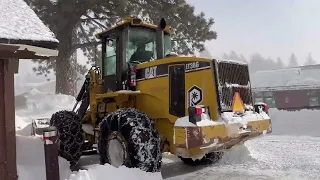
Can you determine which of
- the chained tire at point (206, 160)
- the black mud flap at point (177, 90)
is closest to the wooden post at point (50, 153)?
the black mud flap at point (177, 90)

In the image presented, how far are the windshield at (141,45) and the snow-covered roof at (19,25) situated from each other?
2.05 meters

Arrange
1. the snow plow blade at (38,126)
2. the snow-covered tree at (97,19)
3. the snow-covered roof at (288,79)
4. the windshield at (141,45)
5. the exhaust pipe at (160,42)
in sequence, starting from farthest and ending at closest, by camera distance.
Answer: the snow-covered roof at (288,79) → the snow-covered tree at (97,19) → the snow plow blade at (38,126) → the windshield at (141,45) → the exhaust pipe at (160,42)

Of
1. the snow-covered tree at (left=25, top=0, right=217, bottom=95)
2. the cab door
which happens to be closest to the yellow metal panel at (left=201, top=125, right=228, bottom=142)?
the cab door

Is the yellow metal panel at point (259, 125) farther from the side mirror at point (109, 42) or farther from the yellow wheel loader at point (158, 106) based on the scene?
the side mirror at point (109, 42)

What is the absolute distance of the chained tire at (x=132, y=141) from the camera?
561 centimetres

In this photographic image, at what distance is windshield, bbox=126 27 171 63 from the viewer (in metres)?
7.11

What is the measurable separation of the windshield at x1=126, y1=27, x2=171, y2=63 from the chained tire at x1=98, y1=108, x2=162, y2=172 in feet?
5.03

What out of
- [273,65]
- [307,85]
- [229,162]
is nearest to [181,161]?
[229,162]

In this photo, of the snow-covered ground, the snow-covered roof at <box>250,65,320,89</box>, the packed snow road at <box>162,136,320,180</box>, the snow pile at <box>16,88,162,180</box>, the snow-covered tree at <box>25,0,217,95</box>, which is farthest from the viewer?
the snow-covered roof at <box>250,65,320,89</box>

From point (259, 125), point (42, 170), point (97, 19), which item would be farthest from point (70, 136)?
point (97, 19)

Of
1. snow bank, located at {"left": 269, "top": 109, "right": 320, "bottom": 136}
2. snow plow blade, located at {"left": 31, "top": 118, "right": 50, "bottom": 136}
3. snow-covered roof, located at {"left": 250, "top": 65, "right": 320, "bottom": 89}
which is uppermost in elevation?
snow-covered roof, located at {"left": 250, "top": 65, "right": 320, "bottom": 89}

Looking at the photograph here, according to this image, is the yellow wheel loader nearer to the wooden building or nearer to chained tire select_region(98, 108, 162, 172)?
chained tire select_region(98, 108, 162, 172)

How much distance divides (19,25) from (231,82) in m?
3.43

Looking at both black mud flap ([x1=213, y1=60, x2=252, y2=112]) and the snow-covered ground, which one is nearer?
the snow-covered ground
